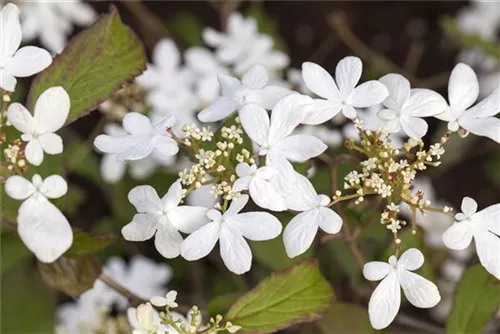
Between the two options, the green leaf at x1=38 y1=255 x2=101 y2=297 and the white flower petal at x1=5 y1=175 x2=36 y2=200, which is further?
the green leaf at x1=38 y1=255 x2=101 y2=297

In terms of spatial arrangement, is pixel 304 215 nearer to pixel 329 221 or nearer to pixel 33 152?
pixel 329 221

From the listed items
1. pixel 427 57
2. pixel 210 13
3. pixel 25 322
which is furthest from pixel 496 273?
pixel 210 13

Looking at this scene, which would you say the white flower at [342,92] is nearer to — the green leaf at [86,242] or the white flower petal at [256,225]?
the white flower petal at [256,225]

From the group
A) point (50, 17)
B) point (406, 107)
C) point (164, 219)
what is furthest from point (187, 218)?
point (50, 17)

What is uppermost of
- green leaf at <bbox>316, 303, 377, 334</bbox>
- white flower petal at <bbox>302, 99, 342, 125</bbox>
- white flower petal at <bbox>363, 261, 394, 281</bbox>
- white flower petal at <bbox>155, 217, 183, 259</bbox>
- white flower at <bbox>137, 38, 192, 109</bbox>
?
white flower petal at <bbox>302, 99, 342, 125</bbox>

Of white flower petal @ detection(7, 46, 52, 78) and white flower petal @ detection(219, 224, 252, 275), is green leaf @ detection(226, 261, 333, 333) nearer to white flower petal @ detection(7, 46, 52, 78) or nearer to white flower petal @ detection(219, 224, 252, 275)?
white flower petal @ detection(219, 224, 252, 275)

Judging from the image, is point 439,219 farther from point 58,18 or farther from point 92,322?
point 58,18

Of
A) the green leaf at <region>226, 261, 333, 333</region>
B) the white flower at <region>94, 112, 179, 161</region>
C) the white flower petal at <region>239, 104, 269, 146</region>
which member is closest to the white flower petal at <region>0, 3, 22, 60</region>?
the white flower at <region>94, 112, 179, 161</region>

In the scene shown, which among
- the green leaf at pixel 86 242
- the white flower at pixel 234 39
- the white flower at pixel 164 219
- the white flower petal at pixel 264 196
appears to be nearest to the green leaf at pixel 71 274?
the green leaf at pixel 86 242
